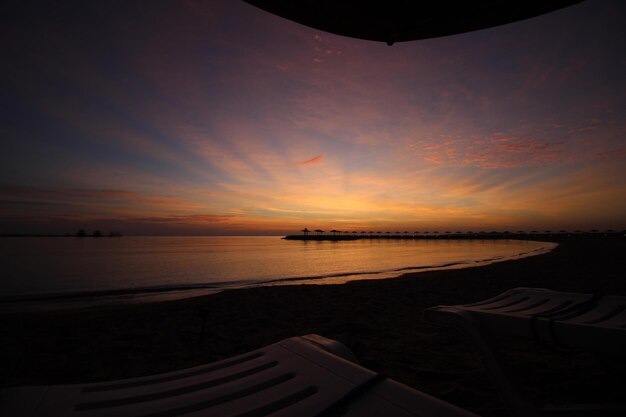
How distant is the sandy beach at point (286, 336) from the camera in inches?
124

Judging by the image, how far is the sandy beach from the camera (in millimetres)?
3140

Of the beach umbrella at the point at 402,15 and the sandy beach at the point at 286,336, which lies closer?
the beach umbrella at the point at 402,15

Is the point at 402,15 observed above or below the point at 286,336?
above

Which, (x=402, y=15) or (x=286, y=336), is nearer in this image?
(x=402, y=15)

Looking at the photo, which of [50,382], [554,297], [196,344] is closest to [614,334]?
[554,297]

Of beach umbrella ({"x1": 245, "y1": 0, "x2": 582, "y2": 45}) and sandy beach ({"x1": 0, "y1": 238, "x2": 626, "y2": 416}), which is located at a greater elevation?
beach umbrella ({"x1": 245, "y1": 0, "x2": 582, "y2": 45})

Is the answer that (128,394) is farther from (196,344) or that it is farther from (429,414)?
(196,344)

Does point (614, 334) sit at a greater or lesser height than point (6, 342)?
greater

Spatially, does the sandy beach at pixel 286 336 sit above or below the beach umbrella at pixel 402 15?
below

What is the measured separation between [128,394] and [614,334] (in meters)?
2.57

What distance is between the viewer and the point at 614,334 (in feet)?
5.52

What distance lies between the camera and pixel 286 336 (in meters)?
5.06

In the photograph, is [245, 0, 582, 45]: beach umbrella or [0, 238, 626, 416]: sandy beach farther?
[0, 238, 626, 416]: sandy beach

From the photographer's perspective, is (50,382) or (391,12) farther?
(50,382)
